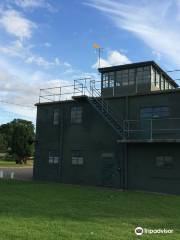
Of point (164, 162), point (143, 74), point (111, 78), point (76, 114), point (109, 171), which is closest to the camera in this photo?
point (164, 162)

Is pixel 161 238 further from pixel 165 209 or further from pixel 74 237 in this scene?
pixel 165 209

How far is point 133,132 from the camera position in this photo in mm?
25953

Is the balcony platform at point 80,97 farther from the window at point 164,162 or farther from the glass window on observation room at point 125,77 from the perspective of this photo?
the window at point 164,162

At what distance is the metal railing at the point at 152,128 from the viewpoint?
957 inches

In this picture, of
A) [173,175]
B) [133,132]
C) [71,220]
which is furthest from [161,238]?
A: [133,132]

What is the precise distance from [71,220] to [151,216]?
3408 mm

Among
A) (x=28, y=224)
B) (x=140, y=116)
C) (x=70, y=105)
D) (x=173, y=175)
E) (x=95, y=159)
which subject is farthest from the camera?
(x=70, y=105)

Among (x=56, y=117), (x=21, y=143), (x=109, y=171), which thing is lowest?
(x=109, y=171)

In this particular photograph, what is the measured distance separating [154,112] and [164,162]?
11.0ft

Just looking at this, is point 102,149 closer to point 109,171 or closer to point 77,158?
point 109,171

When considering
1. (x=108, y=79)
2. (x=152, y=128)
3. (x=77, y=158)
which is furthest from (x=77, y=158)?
(x=152, y=128)

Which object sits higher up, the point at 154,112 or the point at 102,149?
the point at 154,112

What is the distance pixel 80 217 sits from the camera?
13.0 m

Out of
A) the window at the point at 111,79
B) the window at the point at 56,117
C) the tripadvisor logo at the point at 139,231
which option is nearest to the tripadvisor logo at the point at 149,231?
the tripadvisor logo at the point at 139,231
